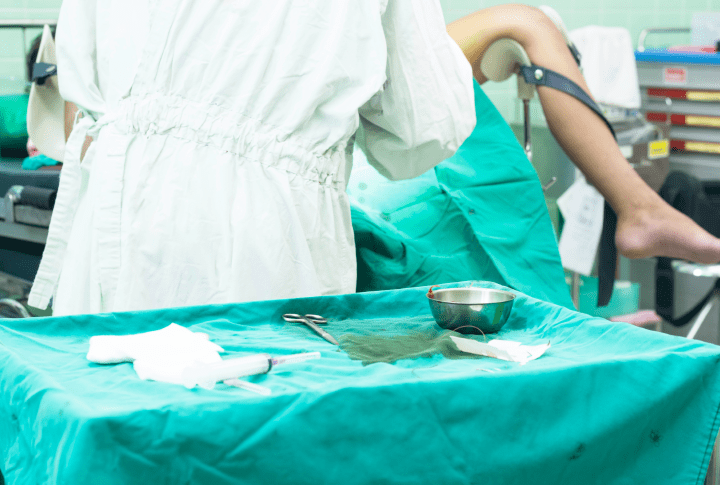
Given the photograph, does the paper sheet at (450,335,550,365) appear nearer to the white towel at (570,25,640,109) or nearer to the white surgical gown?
the white surgical gown

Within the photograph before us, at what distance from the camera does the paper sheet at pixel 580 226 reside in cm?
282

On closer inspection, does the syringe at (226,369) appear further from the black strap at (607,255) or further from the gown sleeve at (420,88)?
the black strap at (607,255)

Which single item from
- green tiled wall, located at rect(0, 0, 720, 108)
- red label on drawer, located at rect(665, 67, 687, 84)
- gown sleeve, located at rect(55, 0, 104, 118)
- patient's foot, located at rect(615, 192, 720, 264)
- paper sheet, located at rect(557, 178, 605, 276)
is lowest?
paper sheet, located at rect(557, 178, 605, 276)

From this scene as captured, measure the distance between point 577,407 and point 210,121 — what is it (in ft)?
2.52

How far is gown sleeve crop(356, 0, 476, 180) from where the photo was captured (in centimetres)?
129

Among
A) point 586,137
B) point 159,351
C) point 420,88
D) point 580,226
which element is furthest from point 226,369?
point 580,226

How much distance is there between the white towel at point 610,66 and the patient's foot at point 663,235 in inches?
55.9

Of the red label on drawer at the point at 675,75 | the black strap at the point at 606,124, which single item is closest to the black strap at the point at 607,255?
the black strap at the point at 606,124

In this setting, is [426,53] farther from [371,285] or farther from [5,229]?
[5,229]

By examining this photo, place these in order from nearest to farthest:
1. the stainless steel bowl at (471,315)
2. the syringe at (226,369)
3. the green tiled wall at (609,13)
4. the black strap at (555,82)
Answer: the syringe at (226,369)
the stainless steel bowl at (471,315)
the black strap at (555,82)
the green tiled wall at (609,13)

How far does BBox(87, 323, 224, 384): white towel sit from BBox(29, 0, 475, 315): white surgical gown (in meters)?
0.36

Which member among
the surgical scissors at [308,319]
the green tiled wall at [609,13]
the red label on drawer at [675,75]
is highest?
the green tiled wall at [609,13]

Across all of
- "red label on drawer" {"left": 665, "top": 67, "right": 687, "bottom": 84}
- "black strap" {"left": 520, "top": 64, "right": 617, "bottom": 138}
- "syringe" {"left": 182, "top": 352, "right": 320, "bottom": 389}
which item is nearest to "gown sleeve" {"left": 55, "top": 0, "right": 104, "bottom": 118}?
"syringe" {"left": 182, "top": 352, "right": 320, "bottom": 389}

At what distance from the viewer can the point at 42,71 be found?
1.93 m
